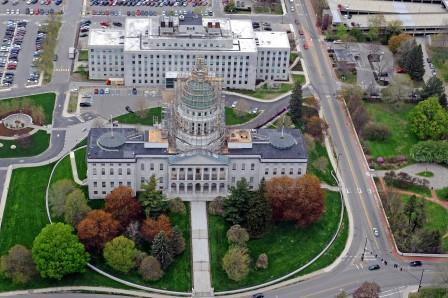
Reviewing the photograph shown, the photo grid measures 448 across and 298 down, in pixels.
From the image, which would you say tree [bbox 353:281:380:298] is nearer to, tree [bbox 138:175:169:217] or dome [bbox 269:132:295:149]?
dome [bbox 269:132:295:149]

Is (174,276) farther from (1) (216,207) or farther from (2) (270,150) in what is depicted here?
(2) (270,150)

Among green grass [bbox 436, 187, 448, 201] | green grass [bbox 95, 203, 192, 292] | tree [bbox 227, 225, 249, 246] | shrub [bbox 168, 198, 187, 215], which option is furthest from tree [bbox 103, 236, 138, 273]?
green grass [bbox 436, 187, 448, 201]

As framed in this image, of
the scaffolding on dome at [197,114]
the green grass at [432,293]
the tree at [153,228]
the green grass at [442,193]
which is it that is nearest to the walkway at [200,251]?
the tree at [153,228]

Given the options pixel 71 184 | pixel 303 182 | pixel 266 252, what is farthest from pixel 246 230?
pixel 71 184

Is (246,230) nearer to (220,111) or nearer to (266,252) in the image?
(266,252)

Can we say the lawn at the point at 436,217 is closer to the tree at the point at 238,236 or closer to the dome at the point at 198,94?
the tree at the point at 238,236

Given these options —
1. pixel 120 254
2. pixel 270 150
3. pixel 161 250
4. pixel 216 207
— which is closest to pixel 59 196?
pixel 120 254
